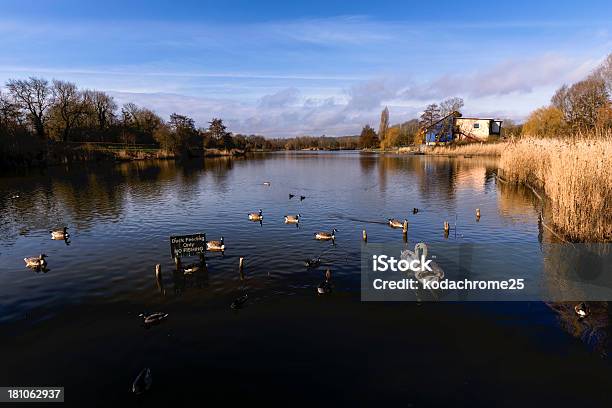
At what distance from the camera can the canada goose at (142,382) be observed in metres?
10.3

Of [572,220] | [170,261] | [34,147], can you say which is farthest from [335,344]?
[34,147]

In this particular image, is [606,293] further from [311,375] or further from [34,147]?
[34,147]

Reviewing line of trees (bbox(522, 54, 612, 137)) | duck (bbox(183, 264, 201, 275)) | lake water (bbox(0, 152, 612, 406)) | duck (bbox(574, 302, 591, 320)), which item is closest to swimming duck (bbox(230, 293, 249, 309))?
lake water (bbox(0, 152, 612, 406))

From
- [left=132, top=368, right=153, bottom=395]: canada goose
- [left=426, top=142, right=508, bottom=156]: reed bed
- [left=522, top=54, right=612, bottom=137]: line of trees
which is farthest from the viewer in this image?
[left=426, top=142, right=508, bottom=156]: reed bed

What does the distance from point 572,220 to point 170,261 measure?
941 inches

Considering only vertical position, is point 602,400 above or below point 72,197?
below

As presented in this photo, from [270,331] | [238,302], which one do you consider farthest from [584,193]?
[238,302]

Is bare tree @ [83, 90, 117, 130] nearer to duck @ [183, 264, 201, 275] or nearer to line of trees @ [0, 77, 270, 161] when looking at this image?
line of trees @ [0, 77, 270, 161]

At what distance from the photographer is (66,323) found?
14.3m

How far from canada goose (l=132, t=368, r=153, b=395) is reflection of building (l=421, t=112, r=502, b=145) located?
13650 centimetres

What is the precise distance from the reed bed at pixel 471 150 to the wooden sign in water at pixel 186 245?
307ft

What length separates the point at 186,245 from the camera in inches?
Answer: 731

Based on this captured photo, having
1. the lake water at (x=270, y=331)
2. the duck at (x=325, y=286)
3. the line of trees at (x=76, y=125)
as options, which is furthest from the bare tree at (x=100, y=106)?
the duck at (x=325, y=286)

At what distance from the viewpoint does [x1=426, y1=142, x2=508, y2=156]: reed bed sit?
100 metres
